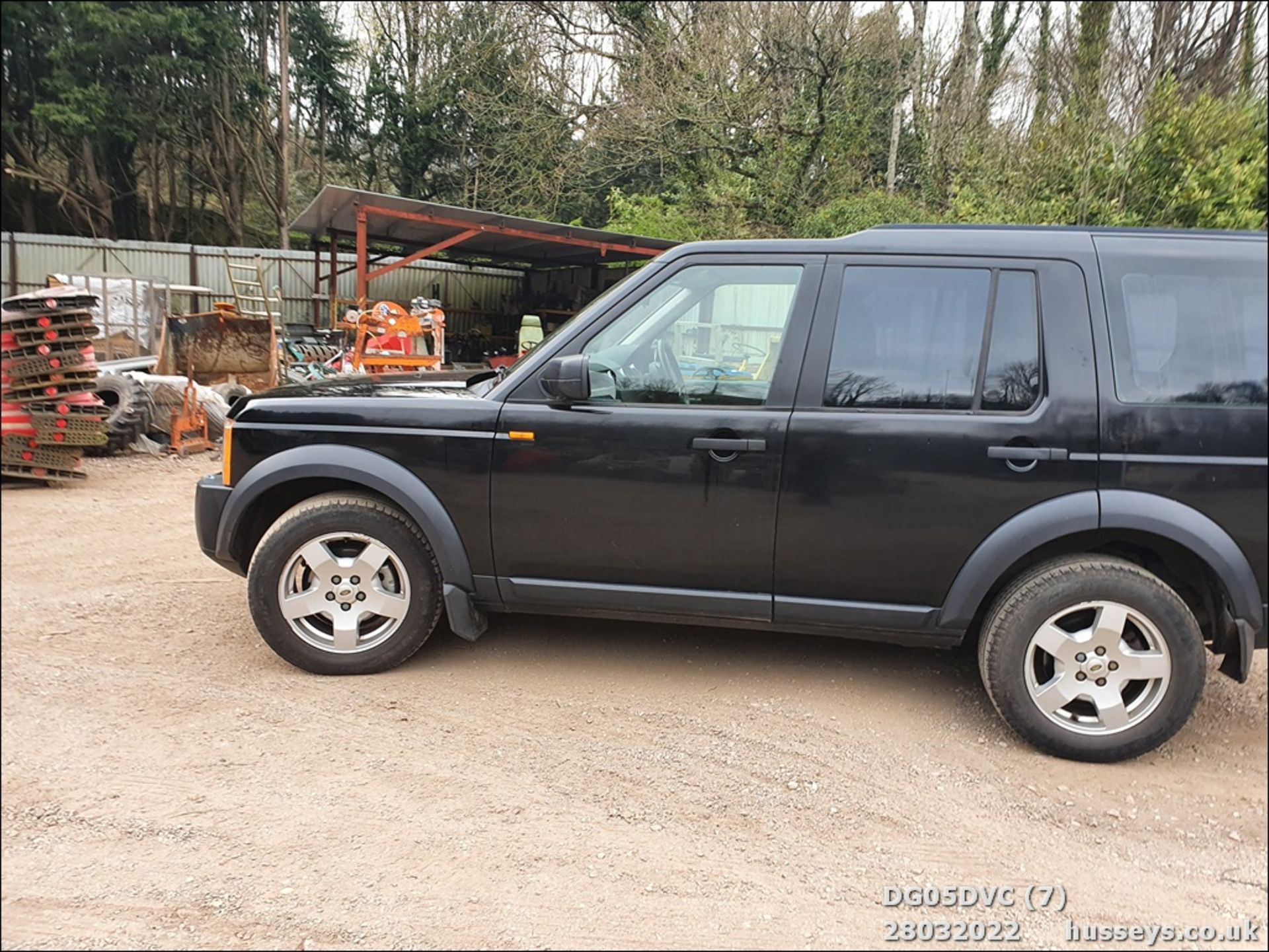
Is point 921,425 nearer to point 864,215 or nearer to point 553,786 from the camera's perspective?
point 553,786

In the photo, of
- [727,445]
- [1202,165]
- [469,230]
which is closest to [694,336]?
[727,445]

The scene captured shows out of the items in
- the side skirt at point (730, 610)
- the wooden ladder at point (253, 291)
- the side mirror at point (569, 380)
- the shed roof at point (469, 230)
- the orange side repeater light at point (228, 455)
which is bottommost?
the side skirt at point (730, 610)

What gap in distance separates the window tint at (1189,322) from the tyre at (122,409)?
921 cm

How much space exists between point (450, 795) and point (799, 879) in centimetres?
120

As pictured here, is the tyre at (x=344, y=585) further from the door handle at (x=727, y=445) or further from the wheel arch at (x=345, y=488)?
the door handle at (x=727, y=445)

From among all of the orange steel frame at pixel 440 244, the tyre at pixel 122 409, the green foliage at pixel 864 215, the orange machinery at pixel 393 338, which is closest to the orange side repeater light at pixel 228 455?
the tyre at pixel 122 409

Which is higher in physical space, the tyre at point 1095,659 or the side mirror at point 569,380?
the side mirror at point 569,380

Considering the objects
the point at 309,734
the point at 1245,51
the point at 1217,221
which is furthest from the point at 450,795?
the point at 1245,51

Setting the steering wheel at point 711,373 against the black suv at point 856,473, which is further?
the steering wheel at point 711,373

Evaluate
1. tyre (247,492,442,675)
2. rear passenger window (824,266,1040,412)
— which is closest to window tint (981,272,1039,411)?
rear passenger window (824,266,1040,412)

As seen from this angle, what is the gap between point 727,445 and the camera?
338 centimetres

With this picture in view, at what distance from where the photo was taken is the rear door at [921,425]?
3.21 metres

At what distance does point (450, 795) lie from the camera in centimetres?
290

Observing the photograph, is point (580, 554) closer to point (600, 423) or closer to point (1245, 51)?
point (600, 423)
